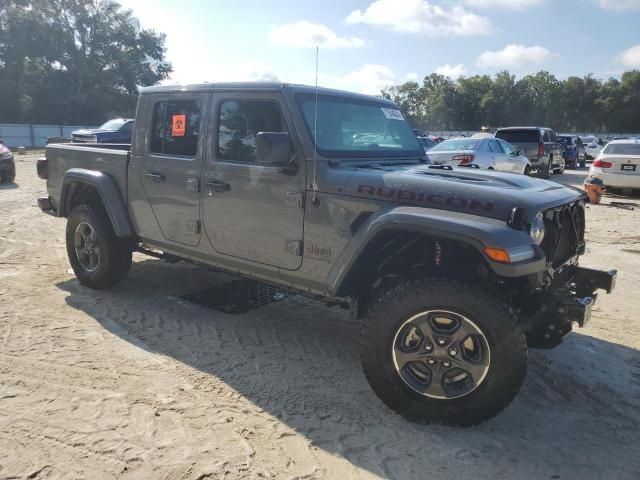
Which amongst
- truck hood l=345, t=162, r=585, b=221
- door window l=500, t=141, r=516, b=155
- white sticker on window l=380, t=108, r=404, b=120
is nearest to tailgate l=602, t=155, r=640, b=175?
door window l=500, t=141, r=516, b=155

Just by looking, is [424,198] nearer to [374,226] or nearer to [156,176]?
[374,226]

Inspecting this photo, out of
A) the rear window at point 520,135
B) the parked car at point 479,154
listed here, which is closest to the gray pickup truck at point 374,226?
the parked car at point 479,154

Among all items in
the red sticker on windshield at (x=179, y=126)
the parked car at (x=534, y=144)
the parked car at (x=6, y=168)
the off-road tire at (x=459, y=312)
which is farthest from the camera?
the parked car at (x=534, y=144)

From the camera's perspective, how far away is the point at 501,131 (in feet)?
58.7

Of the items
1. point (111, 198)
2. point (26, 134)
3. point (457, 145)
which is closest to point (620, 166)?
point (457, 145)

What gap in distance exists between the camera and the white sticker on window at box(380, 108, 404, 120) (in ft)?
14.6

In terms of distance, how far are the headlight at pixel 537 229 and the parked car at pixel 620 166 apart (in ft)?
38.2

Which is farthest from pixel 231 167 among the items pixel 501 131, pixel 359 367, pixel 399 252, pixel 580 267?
pixel 501 131

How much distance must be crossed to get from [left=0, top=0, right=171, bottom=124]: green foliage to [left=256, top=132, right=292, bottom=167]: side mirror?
46801 mm

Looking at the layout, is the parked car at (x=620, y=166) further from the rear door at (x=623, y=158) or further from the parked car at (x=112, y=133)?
the parked car at (x=112, y=133)

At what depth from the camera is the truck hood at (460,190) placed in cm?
305

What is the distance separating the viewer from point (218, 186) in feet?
13.3

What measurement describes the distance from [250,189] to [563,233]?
218 cm

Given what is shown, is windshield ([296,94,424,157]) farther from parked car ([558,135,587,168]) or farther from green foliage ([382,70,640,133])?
green foliage ([382,70,640,133])
